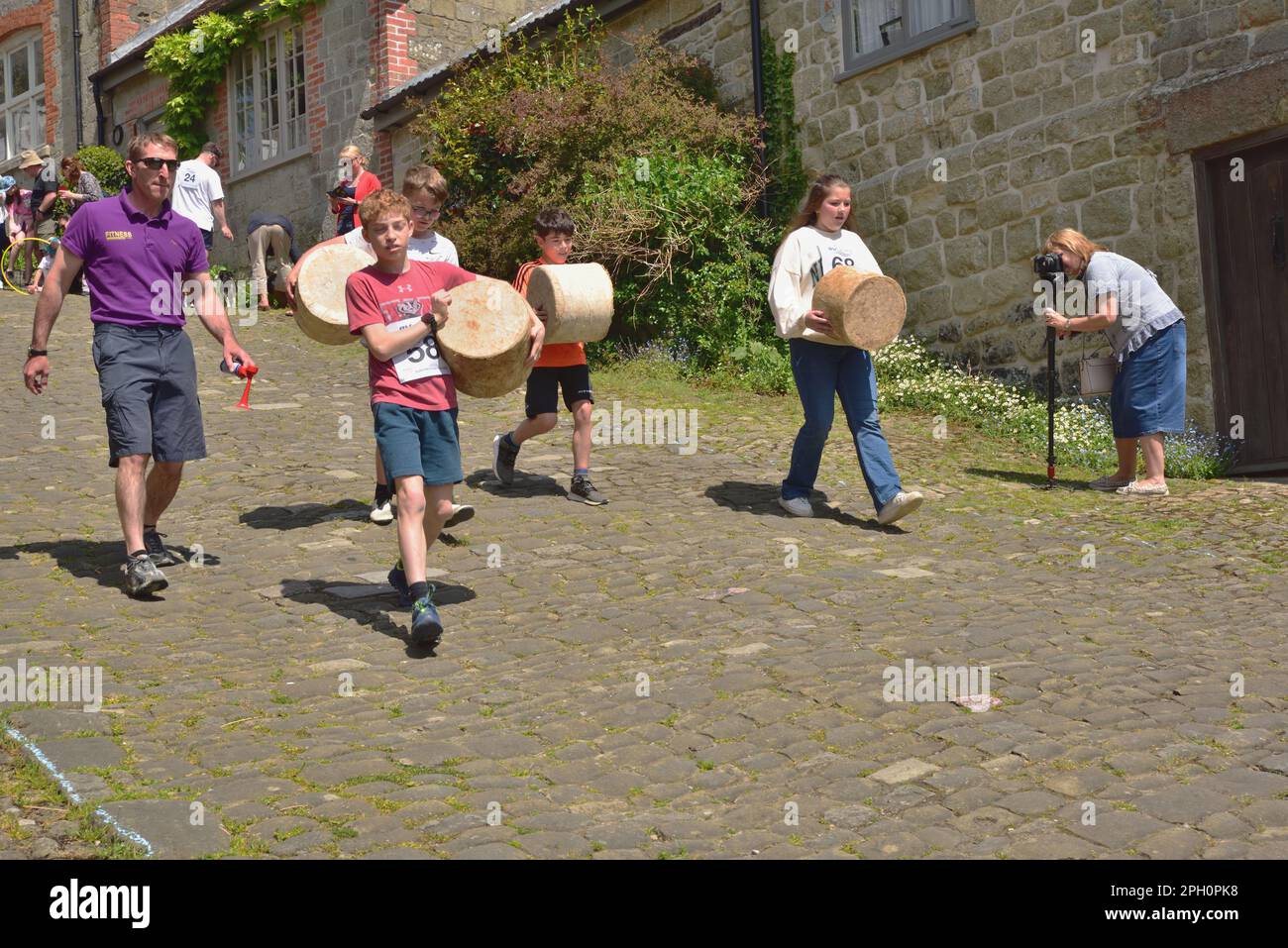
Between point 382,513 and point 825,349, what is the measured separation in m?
2.56

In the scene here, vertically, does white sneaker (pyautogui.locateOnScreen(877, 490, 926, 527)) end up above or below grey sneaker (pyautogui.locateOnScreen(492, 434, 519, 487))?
below

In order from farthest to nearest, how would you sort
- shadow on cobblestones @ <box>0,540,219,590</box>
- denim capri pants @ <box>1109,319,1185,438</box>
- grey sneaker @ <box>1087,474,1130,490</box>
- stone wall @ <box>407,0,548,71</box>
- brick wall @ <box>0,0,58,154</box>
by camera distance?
1. brick wall @ <box>0,0,58,154</box>
2. stone wall @ <box>407,0,548,71</box>
3. grey sneaker @ <box>1087,474,1130,490</box>
4. denim capri pants @ <box>1109,319,1185,438</box>
5. shadow on cobblestones @ <box>0,540,219,590</box>

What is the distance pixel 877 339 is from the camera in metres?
7.67

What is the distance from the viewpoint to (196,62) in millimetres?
21812

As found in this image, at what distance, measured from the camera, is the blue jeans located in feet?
25.9

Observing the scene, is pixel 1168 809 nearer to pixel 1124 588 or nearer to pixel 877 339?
Answer: pixel 1124 588

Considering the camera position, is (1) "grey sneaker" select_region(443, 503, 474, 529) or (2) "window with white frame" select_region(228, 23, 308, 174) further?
(2) "window with white frame" select_region(228, 23, 308, 174)

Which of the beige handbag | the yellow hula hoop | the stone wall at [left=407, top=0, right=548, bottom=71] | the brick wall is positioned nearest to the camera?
the beige handbag

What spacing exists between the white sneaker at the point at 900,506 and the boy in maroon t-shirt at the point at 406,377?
273 cm

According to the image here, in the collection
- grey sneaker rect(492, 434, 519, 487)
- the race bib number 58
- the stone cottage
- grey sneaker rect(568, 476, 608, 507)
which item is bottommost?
grey sneaker rect(568, 476, 608, 507)

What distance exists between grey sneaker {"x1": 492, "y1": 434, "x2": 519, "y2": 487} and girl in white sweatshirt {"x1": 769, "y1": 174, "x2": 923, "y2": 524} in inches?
68.0

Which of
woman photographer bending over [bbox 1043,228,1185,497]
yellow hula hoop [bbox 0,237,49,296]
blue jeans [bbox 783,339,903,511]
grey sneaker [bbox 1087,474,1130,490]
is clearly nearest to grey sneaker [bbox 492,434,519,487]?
blue jeans [bbox 783,339,903,511]

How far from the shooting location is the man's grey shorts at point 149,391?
6.52m

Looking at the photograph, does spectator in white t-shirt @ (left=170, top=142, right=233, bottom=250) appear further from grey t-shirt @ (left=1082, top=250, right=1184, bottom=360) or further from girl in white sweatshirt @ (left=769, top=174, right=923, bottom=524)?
grey t-shirt @ (left=1082, top=250, right=1184, bottom=360)
